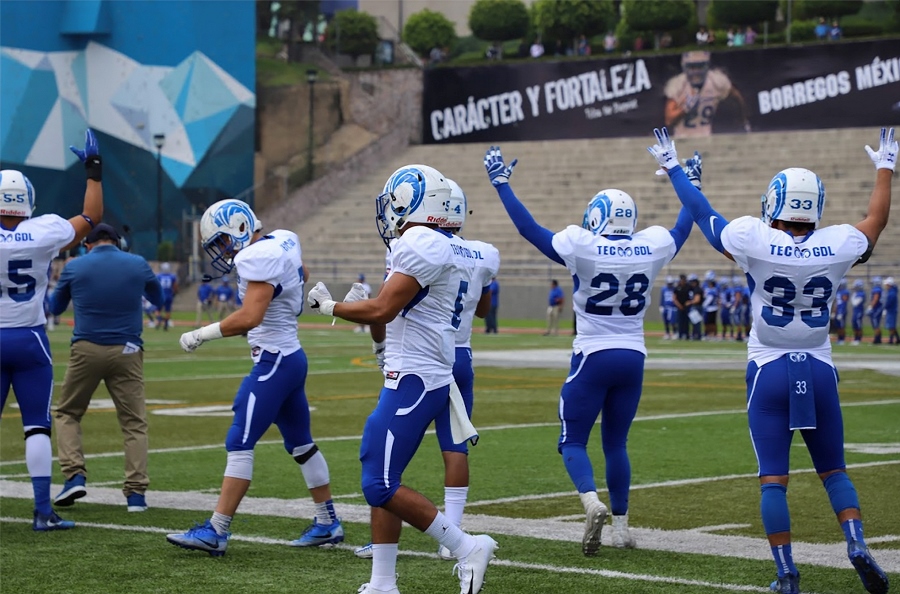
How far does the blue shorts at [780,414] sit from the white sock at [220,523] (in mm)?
2881

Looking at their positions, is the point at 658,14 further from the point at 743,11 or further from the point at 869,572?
the point at 869,572

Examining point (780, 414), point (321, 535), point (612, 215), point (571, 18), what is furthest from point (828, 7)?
point (780, 414)

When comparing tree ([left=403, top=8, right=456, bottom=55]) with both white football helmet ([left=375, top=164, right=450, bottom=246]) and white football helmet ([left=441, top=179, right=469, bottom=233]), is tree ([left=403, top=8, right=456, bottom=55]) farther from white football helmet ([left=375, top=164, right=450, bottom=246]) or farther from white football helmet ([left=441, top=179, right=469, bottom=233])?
white football helmet ([left=375, top=164, right=450, bottom=246])

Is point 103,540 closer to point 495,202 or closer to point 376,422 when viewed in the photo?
point 376,422

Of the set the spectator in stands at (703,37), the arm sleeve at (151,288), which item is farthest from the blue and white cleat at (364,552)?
the spectator in stands at (703,37)

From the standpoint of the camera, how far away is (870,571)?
6227 millimetres

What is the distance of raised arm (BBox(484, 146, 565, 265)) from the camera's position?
7766mm

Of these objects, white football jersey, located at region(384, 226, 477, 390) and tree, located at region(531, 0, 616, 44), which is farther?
tree, located at region(531, 0, 616, 44)

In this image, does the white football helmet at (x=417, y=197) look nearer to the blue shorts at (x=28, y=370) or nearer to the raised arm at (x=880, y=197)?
the raised arm at (x=880, y=197)

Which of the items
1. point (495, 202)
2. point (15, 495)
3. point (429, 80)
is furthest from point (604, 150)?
point (15, 495)

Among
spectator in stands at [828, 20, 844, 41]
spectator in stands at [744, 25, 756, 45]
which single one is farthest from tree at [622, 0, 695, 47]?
spectator in stands at [828, 20, 844, 41]

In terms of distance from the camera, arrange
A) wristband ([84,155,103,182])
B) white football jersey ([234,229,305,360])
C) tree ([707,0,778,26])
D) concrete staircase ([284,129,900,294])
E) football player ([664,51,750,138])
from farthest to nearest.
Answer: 1. tree ([707,0,778,26])
2. football player ([664,51,750,138])
3. concrete staircase ([284,129,900,294])
4. wristband ([84,155,103,182])
5. white football jersey ([234,229,305,360])

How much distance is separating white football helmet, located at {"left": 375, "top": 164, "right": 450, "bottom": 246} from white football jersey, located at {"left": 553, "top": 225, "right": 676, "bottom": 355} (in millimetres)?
1487

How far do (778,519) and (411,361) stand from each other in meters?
1.92
